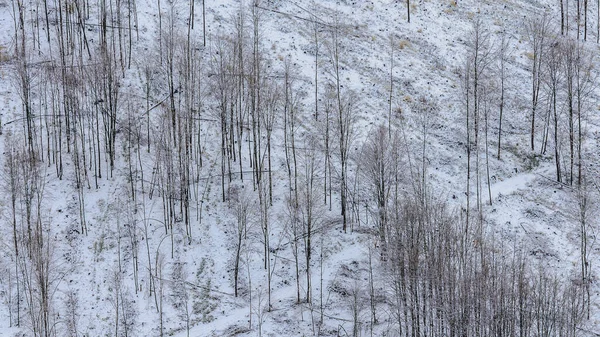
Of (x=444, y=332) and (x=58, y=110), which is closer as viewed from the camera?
(x=444, y=332)

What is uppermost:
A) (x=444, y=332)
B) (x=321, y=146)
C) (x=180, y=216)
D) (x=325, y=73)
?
(x=325, y=73)

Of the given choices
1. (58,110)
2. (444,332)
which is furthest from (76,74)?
(444,332)

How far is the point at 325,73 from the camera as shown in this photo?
6316 centimetres

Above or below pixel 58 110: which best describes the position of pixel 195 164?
below

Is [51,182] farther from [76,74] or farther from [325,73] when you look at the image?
[325,73]

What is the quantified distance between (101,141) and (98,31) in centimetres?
1203

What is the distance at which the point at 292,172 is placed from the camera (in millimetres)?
54562

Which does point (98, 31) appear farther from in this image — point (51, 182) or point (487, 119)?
point (487, 119)

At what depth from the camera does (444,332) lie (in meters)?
43.5

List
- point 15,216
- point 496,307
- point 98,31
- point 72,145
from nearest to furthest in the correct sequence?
1. point 496,307
2. point 15,216
3. point 72,145
4. point 98,31

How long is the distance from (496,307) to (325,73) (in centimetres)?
2821

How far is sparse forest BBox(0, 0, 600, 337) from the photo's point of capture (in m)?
44.6

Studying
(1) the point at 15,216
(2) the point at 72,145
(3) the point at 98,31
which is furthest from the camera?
(3) the point at 98,31

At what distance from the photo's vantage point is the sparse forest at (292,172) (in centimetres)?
4456
